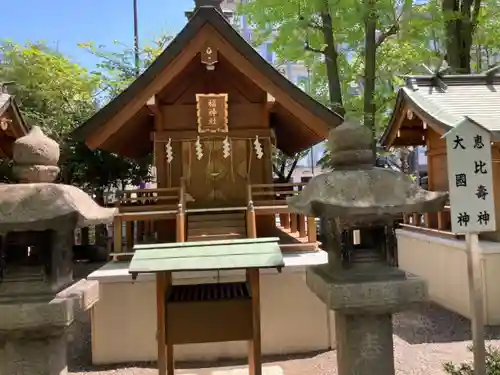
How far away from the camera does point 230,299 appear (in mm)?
4918

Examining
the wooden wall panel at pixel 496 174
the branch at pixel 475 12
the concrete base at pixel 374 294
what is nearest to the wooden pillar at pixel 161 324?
the concrete base at pixel 374 294

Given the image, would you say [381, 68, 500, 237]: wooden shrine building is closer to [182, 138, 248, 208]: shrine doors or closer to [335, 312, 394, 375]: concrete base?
[182, 138, 248, 208]: shrine doors

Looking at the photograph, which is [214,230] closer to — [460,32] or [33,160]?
[33,160]

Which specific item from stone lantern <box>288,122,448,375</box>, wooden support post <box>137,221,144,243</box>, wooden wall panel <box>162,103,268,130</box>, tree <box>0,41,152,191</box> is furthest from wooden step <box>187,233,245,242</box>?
tree <box>0,41,152,191</box>

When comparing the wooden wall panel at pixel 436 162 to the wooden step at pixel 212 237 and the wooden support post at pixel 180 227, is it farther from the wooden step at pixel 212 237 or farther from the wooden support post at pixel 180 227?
the wooden support post at pixel 180 227

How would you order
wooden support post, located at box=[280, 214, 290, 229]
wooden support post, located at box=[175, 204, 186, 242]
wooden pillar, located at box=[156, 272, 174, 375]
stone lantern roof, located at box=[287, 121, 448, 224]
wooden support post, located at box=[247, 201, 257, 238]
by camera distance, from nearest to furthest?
1. stone lantern roof, located at box=[287, 121, 448, 224]
2. wooden pillar, located at box=[156, 272, 174, 375]
3. wooden support post, located at box=[175, 204, 186, 242]
4. wooden support post, located at box=[247, 201, 257, 238]
5. wooden support post, located at box=[280, 214, 290, 229]

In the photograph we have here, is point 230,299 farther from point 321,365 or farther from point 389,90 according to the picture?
point 389,90

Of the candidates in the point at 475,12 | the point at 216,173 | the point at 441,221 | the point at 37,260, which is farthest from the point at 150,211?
the point at 475,12

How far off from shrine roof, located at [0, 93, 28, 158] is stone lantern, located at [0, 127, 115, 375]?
24.3 ft

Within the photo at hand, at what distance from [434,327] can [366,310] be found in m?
5.15

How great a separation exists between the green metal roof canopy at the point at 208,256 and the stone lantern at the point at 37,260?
674 millimetres

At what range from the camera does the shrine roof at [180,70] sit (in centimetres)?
855

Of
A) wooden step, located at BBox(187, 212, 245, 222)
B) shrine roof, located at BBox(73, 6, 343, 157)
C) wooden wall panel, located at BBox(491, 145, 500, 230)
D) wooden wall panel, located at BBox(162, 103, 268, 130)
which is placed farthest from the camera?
wooden wall panel, located at BBox(162, 103, 268, 130)

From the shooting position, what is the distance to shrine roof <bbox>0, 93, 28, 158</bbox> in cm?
1061
